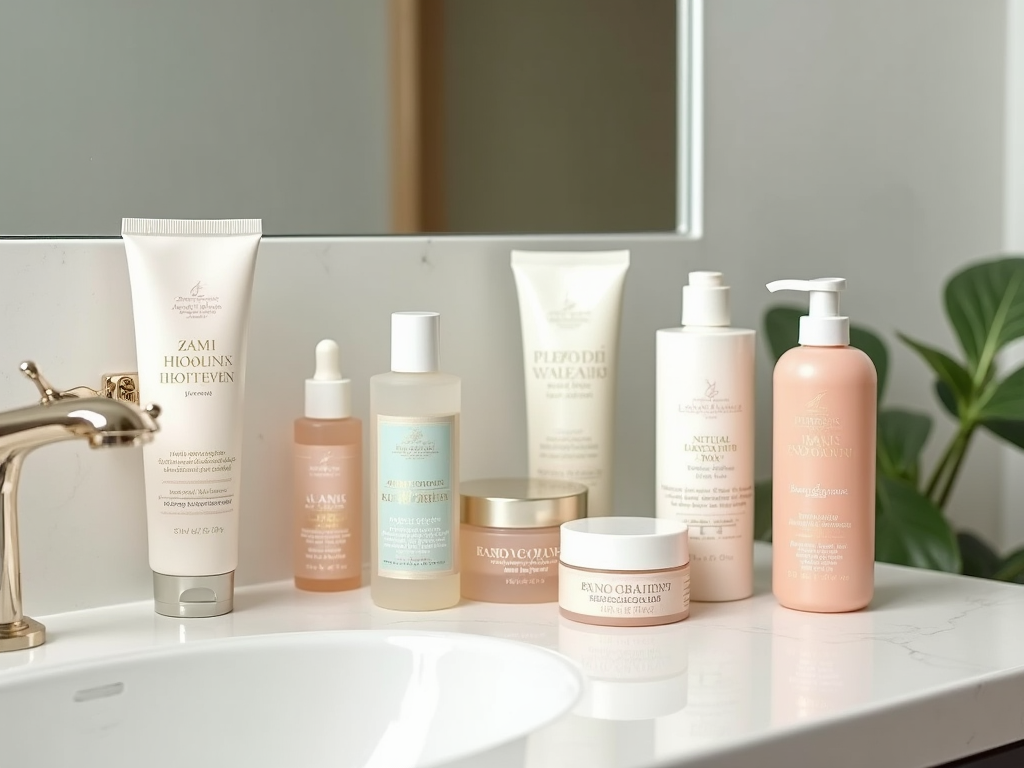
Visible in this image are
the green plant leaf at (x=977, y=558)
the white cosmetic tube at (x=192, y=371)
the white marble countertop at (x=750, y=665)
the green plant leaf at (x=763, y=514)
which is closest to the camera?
the white marble countertop at (x=750, y=665)

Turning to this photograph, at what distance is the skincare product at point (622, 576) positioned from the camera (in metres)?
0.72

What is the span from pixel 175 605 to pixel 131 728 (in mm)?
106

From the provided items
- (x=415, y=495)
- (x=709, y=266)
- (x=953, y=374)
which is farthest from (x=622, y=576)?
(x=953, y=374)

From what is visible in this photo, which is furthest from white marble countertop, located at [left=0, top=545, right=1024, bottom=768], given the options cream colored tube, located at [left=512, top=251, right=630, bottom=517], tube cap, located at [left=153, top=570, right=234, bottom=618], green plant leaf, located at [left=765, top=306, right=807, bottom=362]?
Answer: green plant leaf, located at [left=765, top=306, right=807, bottom=362]

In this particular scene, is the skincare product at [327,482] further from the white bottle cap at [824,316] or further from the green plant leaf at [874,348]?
the green plant leaf at [874,348]

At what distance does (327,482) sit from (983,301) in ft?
1.97

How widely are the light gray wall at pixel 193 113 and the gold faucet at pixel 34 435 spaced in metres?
0.14

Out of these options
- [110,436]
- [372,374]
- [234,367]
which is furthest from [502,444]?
[110,436]

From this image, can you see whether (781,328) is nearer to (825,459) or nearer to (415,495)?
(825,459)

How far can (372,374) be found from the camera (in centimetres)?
85

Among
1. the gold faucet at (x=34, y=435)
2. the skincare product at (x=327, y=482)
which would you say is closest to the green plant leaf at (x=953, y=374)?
the skincare product at (x=327, y=482)

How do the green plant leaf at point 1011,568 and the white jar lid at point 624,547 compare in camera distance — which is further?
the green plant leaf at point 1011,568

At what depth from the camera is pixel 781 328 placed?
1003mm

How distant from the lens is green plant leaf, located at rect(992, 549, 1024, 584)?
3.46 ft
